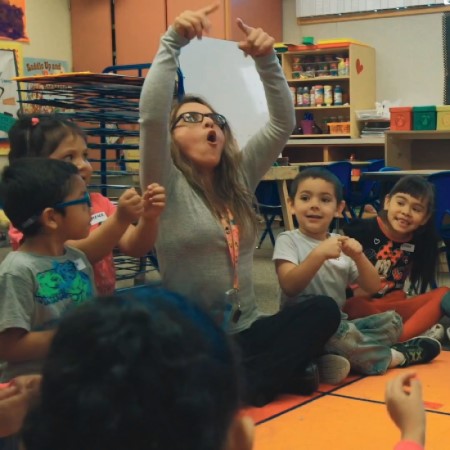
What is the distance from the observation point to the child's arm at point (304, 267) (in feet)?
7.63

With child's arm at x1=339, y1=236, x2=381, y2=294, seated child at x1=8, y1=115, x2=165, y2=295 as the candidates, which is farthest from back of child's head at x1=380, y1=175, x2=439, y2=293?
seated child at x1=8, y1=115, x2=165, y2=295

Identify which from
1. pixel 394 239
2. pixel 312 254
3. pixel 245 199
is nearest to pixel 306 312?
pixel 312 254

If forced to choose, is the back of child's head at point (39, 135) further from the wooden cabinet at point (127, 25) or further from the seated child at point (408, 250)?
the wooden cabinet at point (127, 25)

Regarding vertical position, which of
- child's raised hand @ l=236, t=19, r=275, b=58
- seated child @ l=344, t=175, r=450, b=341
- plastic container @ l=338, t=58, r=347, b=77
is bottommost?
seated child @ l=344, t=175, r=450, b=341

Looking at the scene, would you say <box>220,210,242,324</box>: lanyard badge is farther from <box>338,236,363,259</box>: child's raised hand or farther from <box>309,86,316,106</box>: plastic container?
<box>309,86,316,106</box>: plastic container

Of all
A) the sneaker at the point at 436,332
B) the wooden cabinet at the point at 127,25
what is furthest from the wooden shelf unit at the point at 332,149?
the sneaker at the point at 436,332

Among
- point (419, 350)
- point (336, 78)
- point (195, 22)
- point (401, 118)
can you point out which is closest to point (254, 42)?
point (195, 22)

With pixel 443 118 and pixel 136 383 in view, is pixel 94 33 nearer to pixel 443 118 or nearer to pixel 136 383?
pixel 443 118

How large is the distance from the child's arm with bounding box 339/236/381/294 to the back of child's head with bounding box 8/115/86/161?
0.89 metres

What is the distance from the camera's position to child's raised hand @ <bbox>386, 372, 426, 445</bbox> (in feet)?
3.01

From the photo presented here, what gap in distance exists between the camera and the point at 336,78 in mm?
7160

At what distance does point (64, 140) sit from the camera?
78.1 inches

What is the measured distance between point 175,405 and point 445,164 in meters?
5.83

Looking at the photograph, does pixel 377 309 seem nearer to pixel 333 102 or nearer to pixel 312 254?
pixel 312 254
